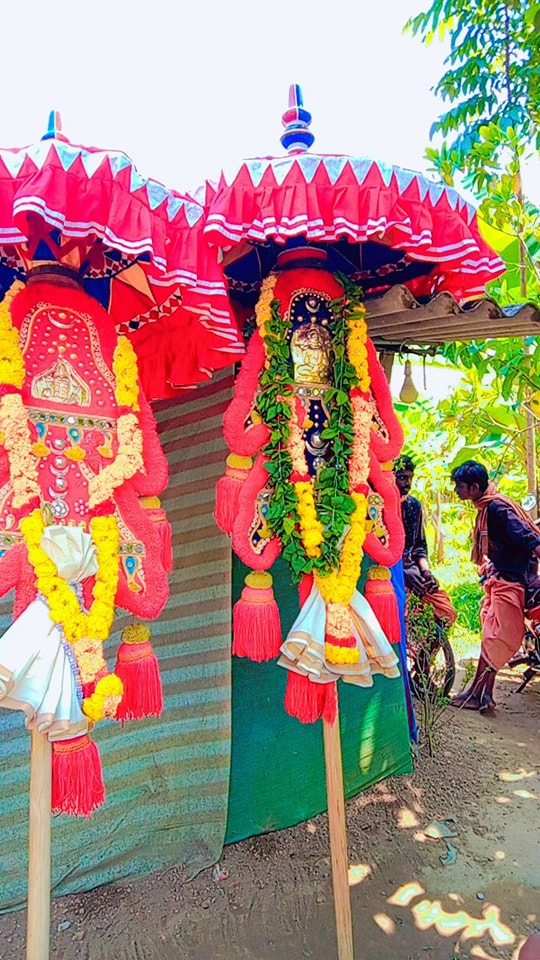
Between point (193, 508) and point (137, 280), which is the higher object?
point (137, 280)

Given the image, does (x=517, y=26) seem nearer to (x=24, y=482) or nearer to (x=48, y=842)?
(x=24, y=482)

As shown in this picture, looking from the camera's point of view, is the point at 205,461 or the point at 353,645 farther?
the point at 205,461

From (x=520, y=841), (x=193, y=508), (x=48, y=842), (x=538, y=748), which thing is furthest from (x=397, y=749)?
(x=48, y=842)

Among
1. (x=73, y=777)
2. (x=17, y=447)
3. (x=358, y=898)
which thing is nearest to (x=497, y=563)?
(x=358, y=898)

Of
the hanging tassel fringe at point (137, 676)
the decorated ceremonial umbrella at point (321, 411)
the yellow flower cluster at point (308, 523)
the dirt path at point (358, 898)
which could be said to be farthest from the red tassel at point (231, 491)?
the dirt path at point (358, 898)

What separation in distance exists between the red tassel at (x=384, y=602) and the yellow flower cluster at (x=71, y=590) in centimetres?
86

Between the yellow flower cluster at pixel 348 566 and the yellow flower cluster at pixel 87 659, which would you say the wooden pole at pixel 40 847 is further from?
the yellow flower cluster at pixel 348 566

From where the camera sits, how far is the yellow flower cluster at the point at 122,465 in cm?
164

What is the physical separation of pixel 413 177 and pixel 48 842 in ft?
6.46

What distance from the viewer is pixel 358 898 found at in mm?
2533

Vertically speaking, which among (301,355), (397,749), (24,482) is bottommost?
(397,749)

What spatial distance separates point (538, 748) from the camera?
12.9 ft

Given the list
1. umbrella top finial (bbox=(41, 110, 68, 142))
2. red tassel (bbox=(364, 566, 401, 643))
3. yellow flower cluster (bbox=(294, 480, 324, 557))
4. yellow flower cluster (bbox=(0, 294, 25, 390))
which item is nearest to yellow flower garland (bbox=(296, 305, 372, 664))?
yellow flower cluster (bbox=(294, 480, 324, 557))

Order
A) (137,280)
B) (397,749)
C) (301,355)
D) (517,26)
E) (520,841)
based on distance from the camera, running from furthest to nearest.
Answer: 1. (517,26)
2. (397,749)
3. (520,841)
4. (301,355)
5. (137,280)
